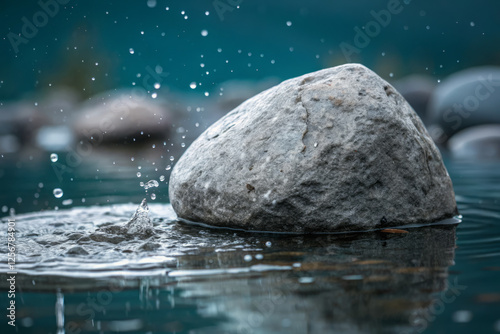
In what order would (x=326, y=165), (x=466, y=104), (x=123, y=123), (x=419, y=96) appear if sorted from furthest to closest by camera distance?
(x=419, y=96)
(x=123, y=123)
(x=466, y=104)
(x=326, y=165)

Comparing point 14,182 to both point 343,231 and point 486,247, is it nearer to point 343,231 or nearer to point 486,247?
point 343,231

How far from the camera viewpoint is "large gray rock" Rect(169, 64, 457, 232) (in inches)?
163

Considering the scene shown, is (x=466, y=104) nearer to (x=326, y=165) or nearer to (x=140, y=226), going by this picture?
(x=326, y=165)

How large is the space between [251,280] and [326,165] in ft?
4.76

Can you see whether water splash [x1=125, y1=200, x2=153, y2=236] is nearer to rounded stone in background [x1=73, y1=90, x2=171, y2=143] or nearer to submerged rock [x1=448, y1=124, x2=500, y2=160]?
submerged rock [x1=448, y1=124, x2=500, y2=160]

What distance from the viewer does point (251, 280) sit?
2947 millimetres

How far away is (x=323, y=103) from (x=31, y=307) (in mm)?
2642

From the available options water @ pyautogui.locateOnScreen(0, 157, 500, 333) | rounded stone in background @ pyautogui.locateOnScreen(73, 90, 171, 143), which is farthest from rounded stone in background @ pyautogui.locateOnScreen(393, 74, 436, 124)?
water @ pyautogui.locateOnScreen(0, 157, 500, 333)

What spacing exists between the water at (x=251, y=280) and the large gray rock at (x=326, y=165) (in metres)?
0.17

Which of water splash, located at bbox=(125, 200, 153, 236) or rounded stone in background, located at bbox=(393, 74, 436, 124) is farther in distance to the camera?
rounded stone in background, located at bbox=(393, 74, 436, 124)

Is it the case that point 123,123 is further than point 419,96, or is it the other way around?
point 419,96

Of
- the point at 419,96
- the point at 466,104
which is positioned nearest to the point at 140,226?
the point at 466,104

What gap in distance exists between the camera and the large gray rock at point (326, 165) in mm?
4133

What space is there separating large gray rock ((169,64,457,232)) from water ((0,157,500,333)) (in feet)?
0.56
